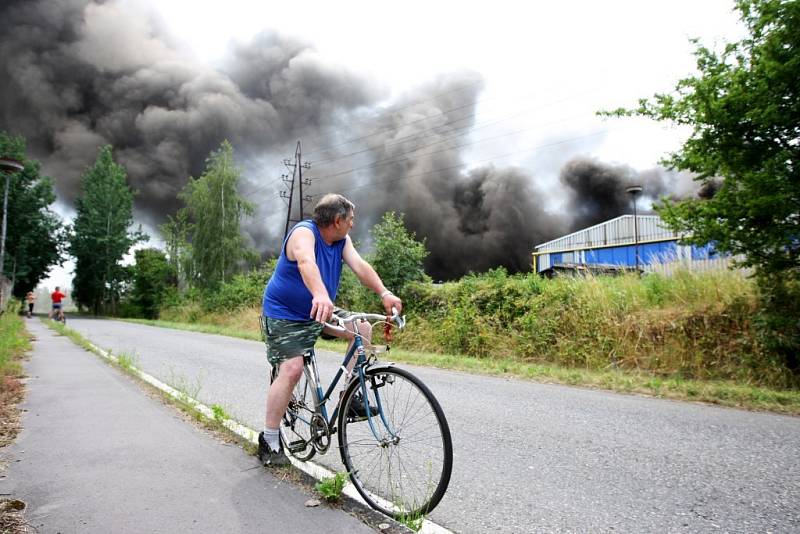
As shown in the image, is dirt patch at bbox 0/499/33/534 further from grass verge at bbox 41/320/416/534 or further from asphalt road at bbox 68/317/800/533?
asphalt road at bbox 68/317/800/533

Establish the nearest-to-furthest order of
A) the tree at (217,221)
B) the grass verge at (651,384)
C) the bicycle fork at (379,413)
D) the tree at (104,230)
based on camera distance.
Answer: the bicycle fork at (379,413)
the grass verge at (651,384)
the tree at (217,221)
the tree at (104,230)

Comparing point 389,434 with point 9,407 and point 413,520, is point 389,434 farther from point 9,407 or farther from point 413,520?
point 9,407

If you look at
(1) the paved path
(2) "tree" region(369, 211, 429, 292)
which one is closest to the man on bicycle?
(1) the paved path

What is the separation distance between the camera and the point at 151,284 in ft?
149

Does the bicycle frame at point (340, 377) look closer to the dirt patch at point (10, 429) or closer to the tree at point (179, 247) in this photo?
the dirt patch at point (10, 429)

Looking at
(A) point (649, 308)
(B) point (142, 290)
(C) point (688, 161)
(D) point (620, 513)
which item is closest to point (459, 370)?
(A) point (649, 308)

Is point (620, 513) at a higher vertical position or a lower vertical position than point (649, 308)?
lower

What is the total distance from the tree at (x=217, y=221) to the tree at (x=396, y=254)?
25385 millimetres

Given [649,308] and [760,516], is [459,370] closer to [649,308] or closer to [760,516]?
[649,308]

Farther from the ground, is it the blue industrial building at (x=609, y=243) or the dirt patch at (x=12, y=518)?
the blue industrial building at (x=609, y=243)

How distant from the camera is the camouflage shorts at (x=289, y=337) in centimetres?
346

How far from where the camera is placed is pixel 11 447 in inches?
159

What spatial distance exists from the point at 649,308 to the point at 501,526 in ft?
26.8

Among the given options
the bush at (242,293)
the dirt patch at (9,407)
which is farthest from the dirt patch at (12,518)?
the bush at (242,293)
